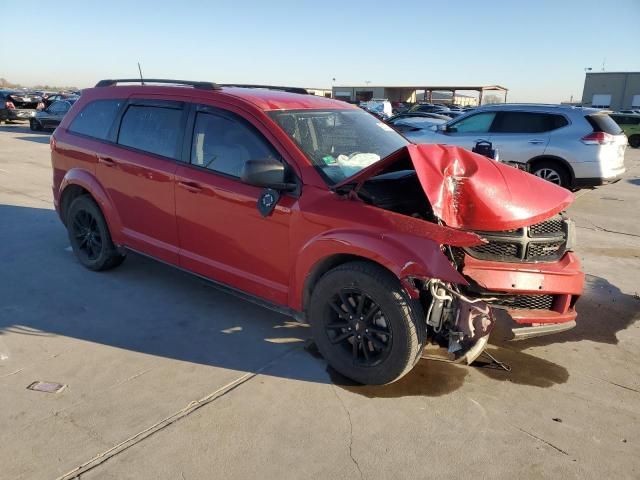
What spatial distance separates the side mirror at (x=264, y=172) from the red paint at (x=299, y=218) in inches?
5.9

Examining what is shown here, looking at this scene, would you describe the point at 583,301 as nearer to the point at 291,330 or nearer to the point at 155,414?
the point at 291,330

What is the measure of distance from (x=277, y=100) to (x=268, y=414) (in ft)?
7.77

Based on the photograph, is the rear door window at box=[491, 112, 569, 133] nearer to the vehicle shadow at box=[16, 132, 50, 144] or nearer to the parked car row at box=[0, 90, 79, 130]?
the vehicle shadow at box=[16, 132, 50, 144]

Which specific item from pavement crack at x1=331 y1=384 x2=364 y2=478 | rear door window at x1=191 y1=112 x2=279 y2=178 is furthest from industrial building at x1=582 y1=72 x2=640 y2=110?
pavement crack at x1=331 y1=384 x2=364 y2=478

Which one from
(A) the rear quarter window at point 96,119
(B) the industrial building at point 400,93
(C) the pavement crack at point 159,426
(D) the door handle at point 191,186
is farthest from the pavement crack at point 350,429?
(B) the industrial building at point 400,93

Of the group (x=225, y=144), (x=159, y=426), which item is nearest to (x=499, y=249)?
(x=225, y=144)

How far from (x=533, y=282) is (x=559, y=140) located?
700 centimetres

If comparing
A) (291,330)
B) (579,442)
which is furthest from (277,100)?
(579,442)

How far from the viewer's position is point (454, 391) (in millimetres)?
3279

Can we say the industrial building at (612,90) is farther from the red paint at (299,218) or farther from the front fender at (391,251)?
the front fender at (391,251)

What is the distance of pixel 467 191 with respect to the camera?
3092mm

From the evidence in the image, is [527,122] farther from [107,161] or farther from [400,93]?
[400,93]

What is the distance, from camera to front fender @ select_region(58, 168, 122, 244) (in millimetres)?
4824

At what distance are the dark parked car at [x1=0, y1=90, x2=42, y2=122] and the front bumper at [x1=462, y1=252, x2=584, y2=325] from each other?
26631 millimetres
